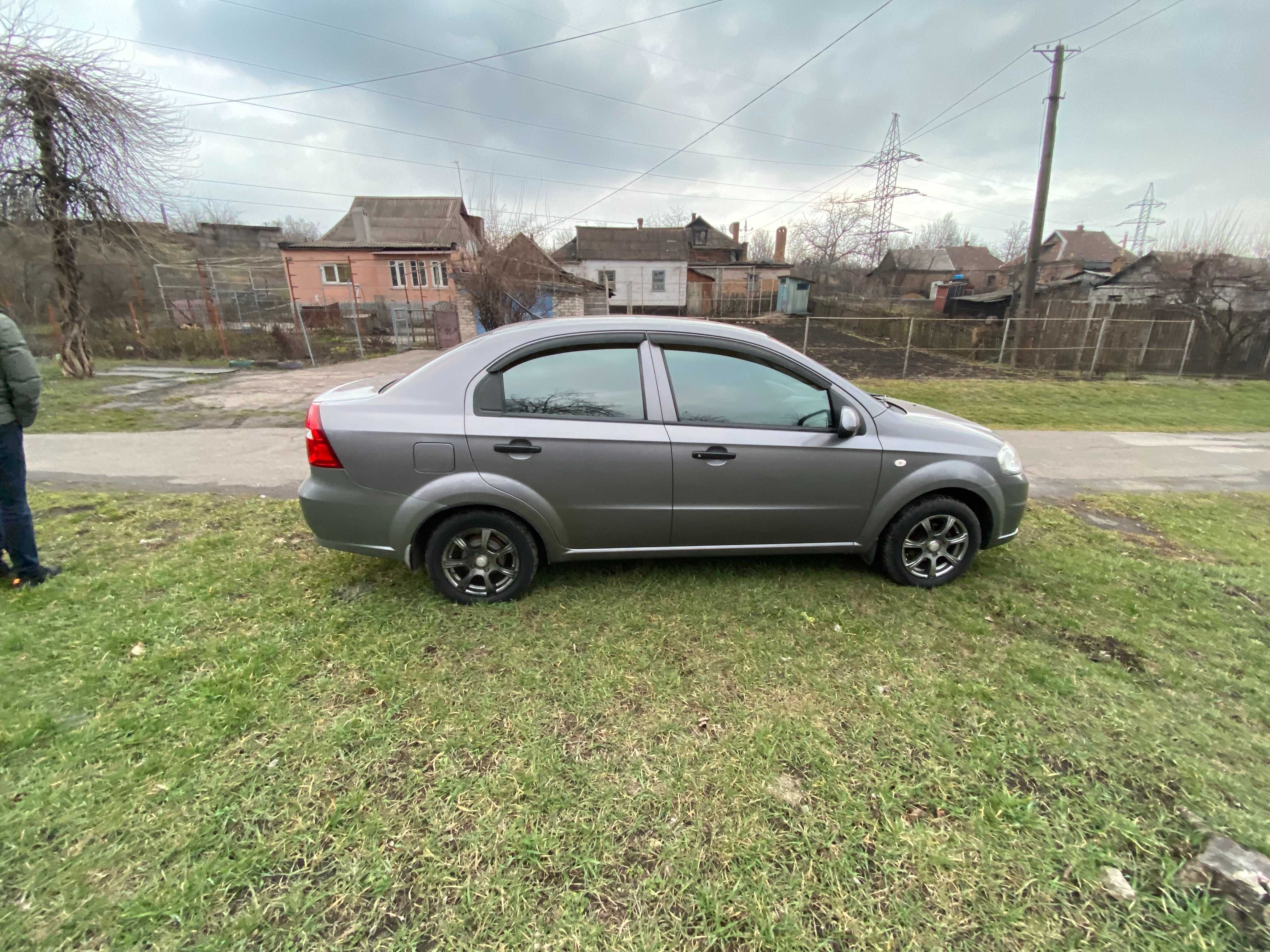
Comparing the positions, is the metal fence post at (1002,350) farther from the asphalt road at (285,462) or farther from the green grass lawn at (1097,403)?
the asphalt road at (285,462)

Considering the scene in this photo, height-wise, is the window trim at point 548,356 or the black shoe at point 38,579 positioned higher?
the window trim at point 548,356

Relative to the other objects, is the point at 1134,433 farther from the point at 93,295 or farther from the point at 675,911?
the point at 93,295

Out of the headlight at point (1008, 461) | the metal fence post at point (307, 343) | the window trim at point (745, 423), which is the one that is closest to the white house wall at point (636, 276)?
the metal fence post at point (307, 343)

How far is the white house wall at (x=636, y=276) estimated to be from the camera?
3597cm

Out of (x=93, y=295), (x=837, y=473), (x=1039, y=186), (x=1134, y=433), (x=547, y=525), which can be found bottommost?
(x=1134, y=433)

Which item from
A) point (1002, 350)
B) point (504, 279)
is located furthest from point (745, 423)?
point (1002, 350)

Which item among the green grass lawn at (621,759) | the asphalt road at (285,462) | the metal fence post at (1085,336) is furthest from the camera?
the metal fence post at (1085,336)

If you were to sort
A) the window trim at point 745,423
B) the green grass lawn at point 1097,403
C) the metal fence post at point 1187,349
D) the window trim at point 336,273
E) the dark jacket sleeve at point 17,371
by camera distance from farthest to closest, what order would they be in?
the window trim at point 336,273 → the metal fence post at point 1187,349 → the green grass lawn at point 1097,403 → the window trim at point 745,423 → the dark jacket sleeve at point 17,371

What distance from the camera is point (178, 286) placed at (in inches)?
645

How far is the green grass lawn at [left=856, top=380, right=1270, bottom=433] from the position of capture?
902 cm

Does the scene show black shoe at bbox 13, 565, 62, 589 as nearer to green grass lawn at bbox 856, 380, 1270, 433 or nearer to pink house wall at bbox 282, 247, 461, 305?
green grass lawn at bbox 856, 380, 1270, 433

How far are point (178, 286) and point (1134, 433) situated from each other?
977 inches

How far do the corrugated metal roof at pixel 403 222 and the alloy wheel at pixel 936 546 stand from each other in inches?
1301

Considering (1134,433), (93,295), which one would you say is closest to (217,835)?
(1134,433)
